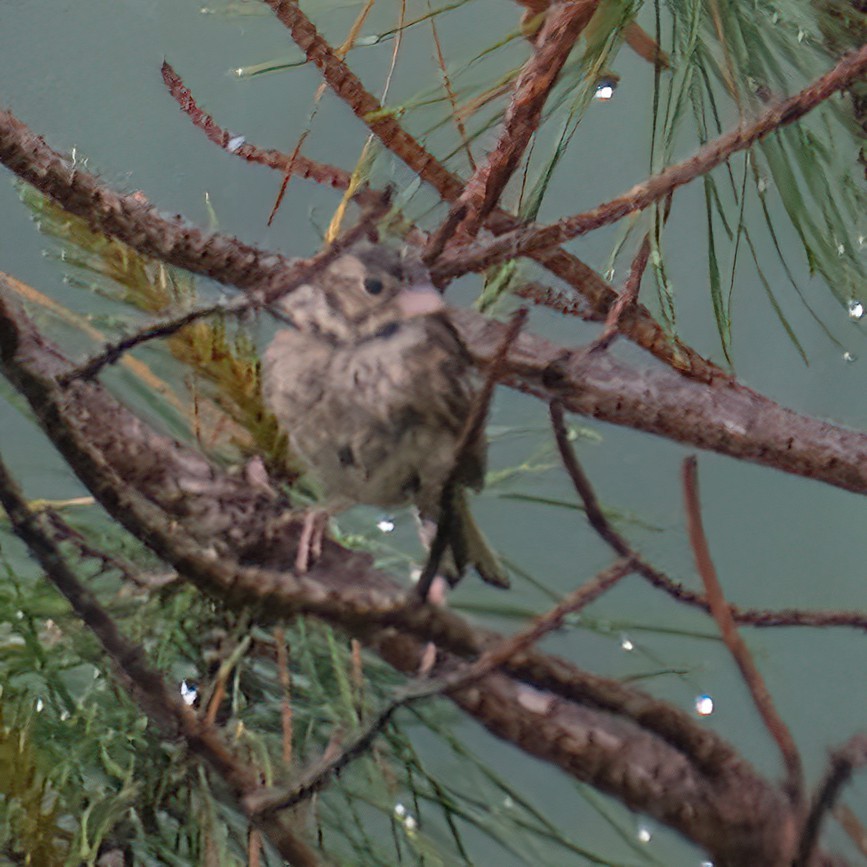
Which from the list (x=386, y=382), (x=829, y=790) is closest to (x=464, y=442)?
(x=386, y=382)

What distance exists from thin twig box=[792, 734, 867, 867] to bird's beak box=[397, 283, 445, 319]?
17cm

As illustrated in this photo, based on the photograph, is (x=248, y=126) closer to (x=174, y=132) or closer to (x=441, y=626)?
(x=174, y=132)

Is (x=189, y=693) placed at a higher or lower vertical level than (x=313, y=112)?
lower

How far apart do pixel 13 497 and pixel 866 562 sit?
30cm

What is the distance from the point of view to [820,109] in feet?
1.32

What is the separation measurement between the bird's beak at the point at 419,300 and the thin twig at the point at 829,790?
6.5 inches

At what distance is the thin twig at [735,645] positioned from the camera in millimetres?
259

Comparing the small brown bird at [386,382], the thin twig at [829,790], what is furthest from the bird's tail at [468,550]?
the thin twig at [829,790]

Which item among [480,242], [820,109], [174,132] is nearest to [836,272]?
[820,109]

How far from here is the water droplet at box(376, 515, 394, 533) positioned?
0.33 metres

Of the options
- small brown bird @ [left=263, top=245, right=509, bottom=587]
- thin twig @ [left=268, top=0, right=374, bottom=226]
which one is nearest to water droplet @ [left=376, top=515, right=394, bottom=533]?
small brown bird @ [left=263, top=245, right=509, bottom=587]

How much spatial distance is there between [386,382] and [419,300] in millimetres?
28

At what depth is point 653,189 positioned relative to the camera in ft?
1.12

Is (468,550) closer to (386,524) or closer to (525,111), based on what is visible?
(386,524)
